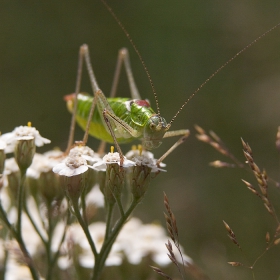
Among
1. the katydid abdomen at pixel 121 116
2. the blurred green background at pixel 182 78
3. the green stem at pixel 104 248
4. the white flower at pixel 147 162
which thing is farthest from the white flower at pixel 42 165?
the blurred green background at pixel 182 78

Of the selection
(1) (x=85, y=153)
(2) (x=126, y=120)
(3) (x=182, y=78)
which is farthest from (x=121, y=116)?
(3) (x=182, y=78)

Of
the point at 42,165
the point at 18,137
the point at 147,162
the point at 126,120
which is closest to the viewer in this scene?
the point at 147,162

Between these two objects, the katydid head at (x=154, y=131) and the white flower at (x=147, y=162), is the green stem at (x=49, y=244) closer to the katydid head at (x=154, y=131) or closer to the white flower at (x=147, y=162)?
the white flower at (x=147, y=162)

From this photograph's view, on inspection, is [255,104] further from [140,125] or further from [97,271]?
[97,271]

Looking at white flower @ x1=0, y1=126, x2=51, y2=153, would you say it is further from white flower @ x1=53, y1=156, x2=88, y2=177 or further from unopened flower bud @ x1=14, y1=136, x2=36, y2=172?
white flower @ x1=53, y1=156, x2=88, y2=177

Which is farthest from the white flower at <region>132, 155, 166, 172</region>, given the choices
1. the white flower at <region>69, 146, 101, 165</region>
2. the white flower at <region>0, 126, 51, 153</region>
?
the white flower at <region>0, 126, 51, 153</region>

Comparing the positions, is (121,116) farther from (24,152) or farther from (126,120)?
(24,152)

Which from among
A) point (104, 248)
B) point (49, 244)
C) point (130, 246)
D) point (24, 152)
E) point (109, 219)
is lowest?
point (130, 246)
